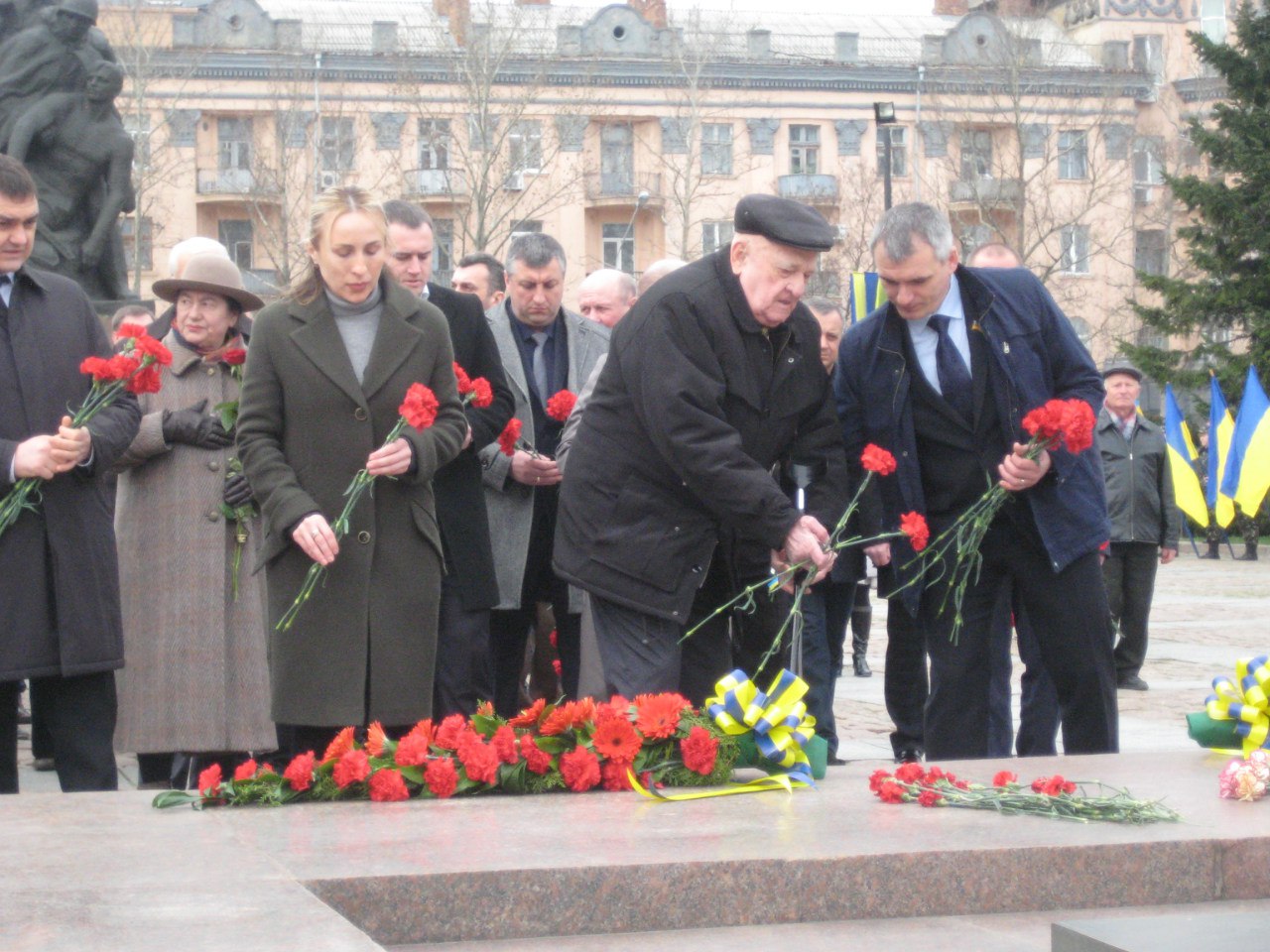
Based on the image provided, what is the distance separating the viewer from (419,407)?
5.29m

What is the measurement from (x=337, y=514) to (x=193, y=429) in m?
1.23

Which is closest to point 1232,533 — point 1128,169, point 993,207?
point 993,207

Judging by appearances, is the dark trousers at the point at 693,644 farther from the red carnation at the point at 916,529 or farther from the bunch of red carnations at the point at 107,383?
the bunch of red carnations at the point at 107,383

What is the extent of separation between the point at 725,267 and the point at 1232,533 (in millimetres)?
27564

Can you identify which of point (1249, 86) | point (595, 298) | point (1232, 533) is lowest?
point (1232, 533)

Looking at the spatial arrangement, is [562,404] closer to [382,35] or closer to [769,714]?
[769,714]

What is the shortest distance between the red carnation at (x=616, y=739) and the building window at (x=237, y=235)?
5085 cm

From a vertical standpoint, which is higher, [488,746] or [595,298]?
[595,298]

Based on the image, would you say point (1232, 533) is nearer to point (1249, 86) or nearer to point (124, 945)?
point (1249, 86)

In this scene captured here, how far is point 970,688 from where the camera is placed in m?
6.16

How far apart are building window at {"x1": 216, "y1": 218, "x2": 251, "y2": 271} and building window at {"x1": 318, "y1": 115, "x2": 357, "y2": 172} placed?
668 cm

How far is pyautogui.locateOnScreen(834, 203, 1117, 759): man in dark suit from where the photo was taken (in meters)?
5.86

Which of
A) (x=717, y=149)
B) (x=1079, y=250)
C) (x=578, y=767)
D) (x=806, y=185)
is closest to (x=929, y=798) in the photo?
(x=578, y=767)

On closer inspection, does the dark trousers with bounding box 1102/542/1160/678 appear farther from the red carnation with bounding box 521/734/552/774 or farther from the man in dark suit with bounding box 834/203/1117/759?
the red carnation with bounding box 521/734/552/774
